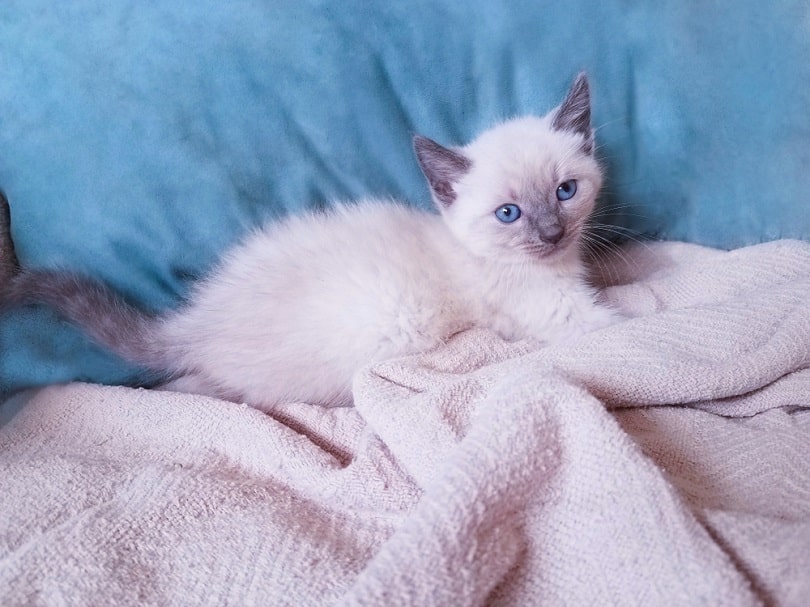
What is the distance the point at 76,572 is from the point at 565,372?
77 centimetres

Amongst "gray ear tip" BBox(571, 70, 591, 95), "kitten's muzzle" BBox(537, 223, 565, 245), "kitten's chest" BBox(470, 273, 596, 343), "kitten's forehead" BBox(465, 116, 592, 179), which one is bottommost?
"kitten's chest" BBox(470, 273, 596, 343)

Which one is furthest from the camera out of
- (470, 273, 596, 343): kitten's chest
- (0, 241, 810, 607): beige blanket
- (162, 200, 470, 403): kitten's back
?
(470, 273, 596, 343): kitten's chest

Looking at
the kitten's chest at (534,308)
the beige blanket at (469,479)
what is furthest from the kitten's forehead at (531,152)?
the beige blanket at (469,479)

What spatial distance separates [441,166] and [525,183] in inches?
6.9

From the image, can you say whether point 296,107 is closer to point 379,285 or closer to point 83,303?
point 379,285

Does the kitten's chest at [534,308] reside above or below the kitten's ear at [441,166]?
below

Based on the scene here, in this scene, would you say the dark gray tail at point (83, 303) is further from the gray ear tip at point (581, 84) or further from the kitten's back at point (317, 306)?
the gray ear tip at point (581, 84)

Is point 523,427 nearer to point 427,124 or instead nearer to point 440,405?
point 440,405

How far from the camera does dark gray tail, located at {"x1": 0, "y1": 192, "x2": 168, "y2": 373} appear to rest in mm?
1334

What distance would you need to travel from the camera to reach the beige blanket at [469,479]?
0.80 meters

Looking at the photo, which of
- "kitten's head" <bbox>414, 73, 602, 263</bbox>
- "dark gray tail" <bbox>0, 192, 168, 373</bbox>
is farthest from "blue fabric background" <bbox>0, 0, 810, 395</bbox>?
"kitten's head" <bbox>414, 73, 602, 263</bbox>

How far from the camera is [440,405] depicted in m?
1.05

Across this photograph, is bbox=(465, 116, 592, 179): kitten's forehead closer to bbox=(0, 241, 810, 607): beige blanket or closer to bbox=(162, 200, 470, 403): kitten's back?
bbox=(162, 200, 470, 403): kitten's back

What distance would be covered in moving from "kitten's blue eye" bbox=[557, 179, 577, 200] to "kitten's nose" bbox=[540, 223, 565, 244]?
0.08 m
